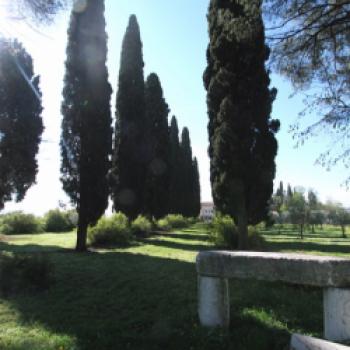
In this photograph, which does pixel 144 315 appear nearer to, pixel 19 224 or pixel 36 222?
pixel 19 224

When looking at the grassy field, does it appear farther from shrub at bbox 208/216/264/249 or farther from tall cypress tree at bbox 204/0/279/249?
shrub at bbox 208/216/264/249

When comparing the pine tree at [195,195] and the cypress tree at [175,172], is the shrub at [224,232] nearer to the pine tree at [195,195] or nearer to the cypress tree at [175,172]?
the cypress tree at [175,172]

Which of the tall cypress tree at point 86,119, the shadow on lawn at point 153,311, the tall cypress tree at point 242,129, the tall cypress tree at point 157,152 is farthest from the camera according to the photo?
the tall cypress tree at point 157,152

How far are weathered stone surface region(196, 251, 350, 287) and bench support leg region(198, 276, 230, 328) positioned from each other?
128mm

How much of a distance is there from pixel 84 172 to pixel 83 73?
4204mm

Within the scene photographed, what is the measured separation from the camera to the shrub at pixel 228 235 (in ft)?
45.9

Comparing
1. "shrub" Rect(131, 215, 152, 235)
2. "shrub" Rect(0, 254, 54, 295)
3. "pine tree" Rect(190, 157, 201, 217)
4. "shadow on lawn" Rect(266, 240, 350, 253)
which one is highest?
"pine tree" Rect(190, 157, 201, 217)

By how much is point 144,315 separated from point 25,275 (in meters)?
3.22

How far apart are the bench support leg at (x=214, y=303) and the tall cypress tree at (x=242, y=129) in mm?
7883

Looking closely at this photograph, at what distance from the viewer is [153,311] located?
567 centimetres

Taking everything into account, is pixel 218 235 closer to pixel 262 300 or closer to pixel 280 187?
pixel 262 300

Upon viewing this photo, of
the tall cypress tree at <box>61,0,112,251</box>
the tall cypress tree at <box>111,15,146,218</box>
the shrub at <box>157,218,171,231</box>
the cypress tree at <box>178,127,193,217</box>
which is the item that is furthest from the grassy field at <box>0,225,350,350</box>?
the cypress tree at <box>178,127,193,217</box>

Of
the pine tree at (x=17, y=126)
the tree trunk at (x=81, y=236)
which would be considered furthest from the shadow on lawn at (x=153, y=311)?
the pine tree at (x=17, y=126)

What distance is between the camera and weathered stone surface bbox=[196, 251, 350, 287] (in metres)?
3.94
